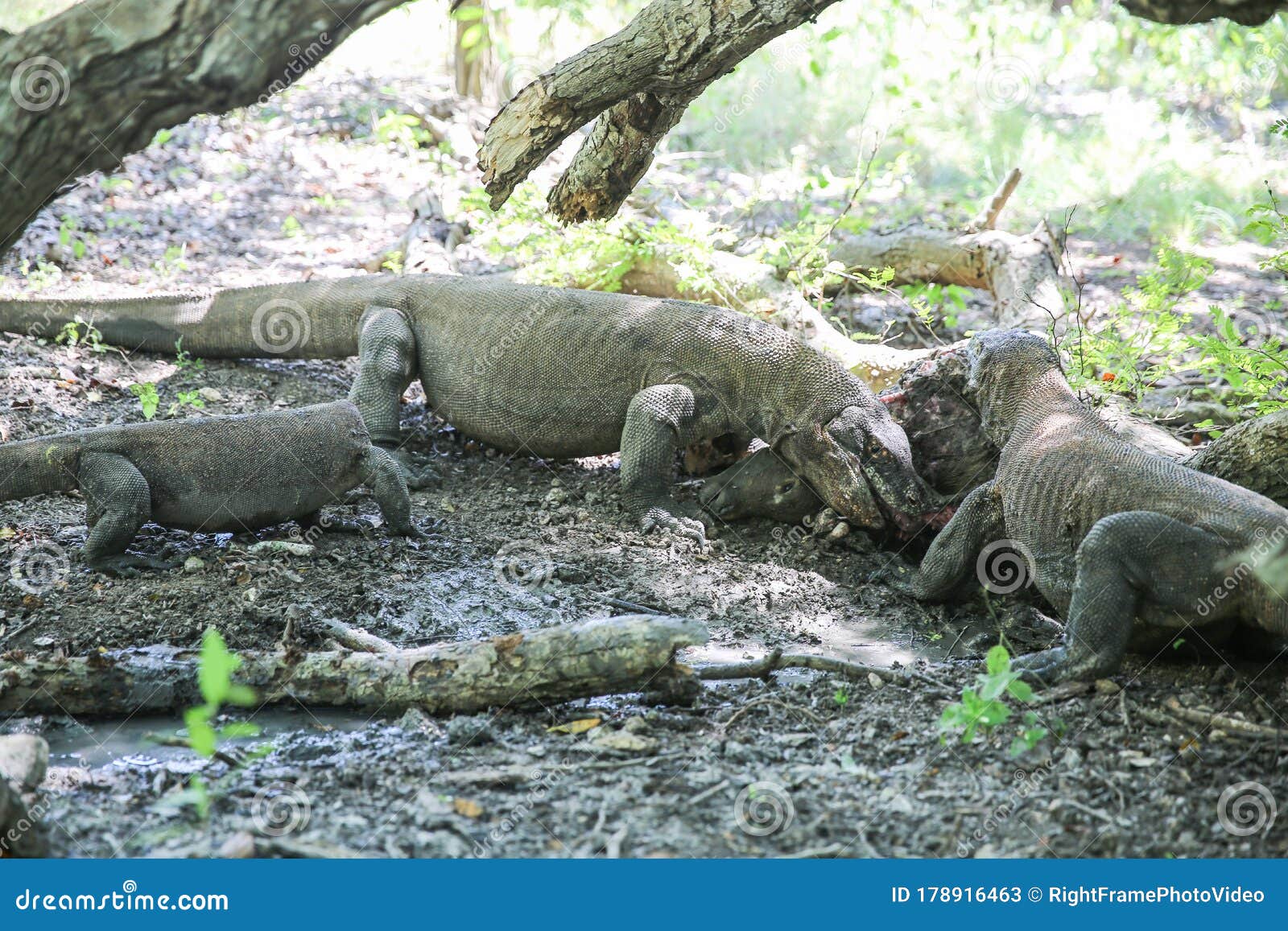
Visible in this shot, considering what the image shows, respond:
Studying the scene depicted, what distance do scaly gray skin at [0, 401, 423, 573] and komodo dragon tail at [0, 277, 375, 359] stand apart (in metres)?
2.07

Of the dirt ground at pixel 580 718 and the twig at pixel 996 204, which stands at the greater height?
the twig at pixel 996 204

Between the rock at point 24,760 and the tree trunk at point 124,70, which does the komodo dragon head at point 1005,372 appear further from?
the rock at point 24,760

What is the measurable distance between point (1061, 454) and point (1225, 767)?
1.67 m

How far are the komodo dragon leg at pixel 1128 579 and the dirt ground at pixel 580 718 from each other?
0.16 m

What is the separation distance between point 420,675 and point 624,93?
9.66ft

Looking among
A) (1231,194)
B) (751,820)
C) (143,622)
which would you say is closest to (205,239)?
(143,622)

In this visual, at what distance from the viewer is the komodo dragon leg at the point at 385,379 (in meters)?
7.28

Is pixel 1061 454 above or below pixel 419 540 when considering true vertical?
above

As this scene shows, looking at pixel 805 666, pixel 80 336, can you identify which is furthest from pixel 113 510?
pixel 80 336

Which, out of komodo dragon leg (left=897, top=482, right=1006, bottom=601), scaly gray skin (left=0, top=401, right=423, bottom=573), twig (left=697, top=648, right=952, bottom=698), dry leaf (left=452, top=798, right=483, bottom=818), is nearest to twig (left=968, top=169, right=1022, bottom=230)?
komodo dragon leg (left=897, top=482, right=1006, bottom=601)

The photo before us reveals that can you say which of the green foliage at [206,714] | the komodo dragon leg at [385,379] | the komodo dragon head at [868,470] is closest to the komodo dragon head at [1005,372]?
the komodo dragon head at [868,470]

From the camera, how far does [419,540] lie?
6113mm

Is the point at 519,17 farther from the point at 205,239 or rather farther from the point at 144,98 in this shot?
the point at 144,98

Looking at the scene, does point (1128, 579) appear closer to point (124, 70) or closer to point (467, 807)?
point (467, 807)
